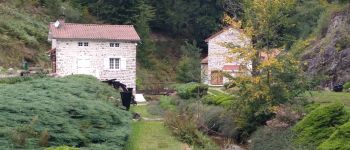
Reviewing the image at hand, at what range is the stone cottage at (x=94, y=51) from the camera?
38969 mm

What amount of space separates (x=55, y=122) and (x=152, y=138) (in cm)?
733

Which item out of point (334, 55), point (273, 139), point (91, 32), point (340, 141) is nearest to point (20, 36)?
point (91, 32)

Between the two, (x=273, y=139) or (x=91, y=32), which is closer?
(x=273, y=139)

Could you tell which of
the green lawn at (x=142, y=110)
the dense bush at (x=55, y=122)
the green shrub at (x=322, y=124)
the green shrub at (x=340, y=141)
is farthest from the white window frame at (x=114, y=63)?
the green shrub at (x=340, y=141)

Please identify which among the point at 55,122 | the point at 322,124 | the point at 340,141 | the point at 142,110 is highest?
the point at 55,122

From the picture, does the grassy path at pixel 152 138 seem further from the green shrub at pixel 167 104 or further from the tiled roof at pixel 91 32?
the tiled roof at pixel 91 32

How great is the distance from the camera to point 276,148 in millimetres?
19938

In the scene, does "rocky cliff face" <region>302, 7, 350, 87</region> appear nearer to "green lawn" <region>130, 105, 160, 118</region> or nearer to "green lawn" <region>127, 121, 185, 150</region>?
"green lawn" <region>130, 105, 160, 118</region>

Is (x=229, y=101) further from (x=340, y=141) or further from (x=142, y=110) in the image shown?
(x=340, y=141)

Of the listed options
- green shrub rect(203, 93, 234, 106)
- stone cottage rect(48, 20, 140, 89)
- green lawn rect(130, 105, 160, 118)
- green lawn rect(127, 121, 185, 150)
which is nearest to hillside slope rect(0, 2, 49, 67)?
stone cottage rect(48, 20, 140, 89)

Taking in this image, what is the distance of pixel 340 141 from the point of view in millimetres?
15734

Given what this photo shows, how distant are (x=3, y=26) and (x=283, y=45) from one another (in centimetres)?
2827

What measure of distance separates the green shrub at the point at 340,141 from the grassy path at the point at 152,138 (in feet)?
21.0

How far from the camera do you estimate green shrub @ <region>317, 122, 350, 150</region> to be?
50.7ft
